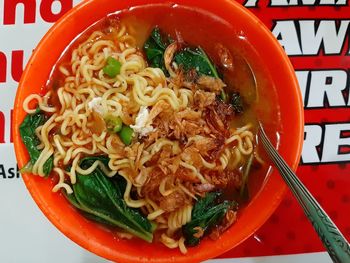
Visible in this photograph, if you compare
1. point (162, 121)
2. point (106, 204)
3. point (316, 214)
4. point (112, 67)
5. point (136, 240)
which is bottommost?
point (136, 240)

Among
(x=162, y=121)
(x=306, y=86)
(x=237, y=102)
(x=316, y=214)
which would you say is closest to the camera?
(x=316, y=214)

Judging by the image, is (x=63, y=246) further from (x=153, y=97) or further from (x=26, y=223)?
(x=153, y=97)

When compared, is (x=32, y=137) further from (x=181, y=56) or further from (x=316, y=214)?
(x=316, y=214)

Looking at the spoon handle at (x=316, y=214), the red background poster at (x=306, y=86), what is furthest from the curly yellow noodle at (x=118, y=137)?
the red background poster at (x=306, y=86)

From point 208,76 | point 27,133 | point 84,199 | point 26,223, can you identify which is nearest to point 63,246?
point 26,223

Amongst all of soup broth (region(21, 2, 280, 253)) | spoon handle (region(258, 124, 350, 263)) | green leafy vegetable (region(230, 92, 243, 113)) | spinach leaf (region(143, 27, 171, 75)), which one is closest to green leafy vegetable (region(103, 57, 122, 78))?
soup broth (region(21, 2, 280, 253))

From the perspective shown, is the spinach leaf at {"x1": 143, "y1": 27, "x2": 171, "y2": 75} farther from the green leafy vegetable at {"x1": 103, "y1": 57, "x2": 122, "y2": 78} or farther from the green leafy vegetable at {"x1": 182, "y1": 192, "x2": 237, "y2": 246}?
the green leafy vegetable at {"x1": 182, "y1": 192, "x2": 237, "y2": 246}

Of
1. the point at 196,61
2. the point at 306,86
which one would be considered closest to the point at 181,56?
the point at 196,61
